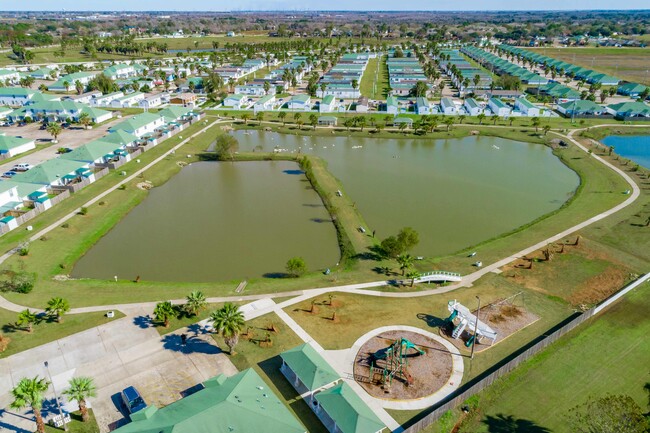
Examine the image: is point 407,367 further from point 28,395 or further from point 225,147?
point 225,147

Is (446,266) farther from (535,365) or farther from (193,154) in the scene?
(193,154)

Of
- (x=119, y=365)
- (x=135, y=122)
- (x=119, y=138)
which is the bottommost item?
(x=119, y=365)

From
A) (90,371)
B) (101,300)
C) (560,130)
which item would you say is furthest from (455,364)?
(560,130)

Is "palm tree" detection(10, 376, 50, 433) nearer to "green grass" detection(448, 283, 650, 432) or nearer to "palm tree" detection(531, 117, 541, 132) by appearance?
"green grass" detection(448, 283, 650, 432)

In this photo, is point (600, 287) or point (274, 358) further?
point (600, 287)

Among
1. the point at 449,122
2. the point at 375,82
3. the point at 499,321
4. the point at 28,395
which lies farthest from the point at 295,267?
→ the point at 375,82

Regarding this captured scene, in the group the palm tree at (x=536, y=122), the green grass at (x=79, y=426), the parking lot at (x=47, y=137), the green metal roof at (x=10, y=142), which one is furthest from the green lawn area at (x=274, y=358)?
the palm tree at (x=536, y=122)

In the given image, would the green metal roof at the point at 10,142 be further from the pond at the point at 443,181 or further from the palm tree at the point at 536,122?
the palm tree at the point at 536,122
